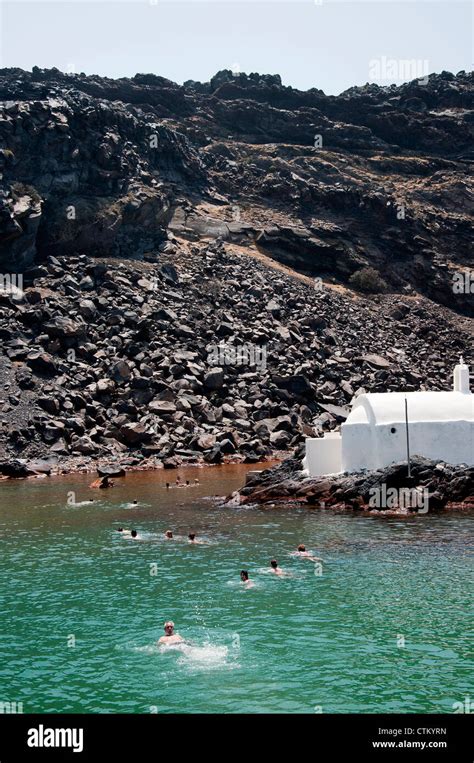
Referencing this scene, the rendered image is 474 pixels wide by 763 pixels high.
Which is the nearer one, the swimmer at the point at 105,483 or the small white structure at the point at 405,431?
the small white structure at the point at 405,431

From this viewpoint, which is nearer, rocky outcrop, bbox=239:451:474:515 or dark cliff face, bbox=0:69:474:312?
rocky outcrop, bbox=239:451:474:515

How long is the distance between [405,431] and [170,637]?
25091mm

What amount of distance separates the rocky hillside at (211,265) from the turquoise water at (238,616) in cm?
2833

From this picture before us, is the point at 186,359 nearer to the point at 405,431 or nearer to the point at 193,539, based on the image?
the point at 405,431

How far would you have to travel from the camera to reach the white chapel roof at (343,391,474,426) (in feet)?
144

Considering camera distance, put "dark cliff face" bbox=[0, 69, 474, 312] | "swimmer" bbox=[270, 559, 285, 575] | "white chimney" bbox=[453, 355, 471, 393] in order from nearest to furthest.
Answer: "swimmer" bbox=[270, 559, 285, 575] → "white chimney" bbox=[453, 355, 471, 393] → "dark cliff face" bbox=[0, 69, 474, 312]

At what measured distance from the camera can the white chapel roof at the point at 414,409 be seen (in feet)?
144

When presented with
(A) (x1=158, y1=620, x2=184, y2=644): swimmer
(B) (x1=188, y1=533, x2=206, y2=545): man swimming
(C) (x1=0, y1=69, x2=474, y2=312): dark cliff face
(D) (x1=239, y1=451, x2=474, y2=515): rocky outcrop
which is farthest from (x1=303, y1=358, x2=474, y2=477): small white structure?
(C) (x1=0, y1=69, x2=474, y2=312): dark cliff face

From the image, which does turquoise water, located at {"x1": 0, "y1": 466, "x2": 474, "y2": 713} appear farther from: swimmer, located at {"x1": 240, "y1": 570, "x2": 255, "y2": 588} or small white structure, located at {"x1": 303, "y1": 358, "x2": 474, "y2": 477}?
small white structure, located at {"x1": 303, "y1": 358, "x2": 474, "y2": 477}

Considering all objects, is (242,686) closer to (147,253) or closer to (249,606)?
(249,606)

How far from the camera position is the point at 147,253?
316 ft

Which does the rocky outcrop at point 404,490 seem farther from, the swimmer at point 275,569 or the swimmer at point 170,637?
the swimmer at point 170,637

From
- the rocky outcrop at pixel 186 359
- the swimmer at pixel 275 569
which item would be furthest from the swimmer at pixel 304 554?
the rocky outcrop at pixel 186 359

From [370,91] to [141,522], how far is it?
149 m
